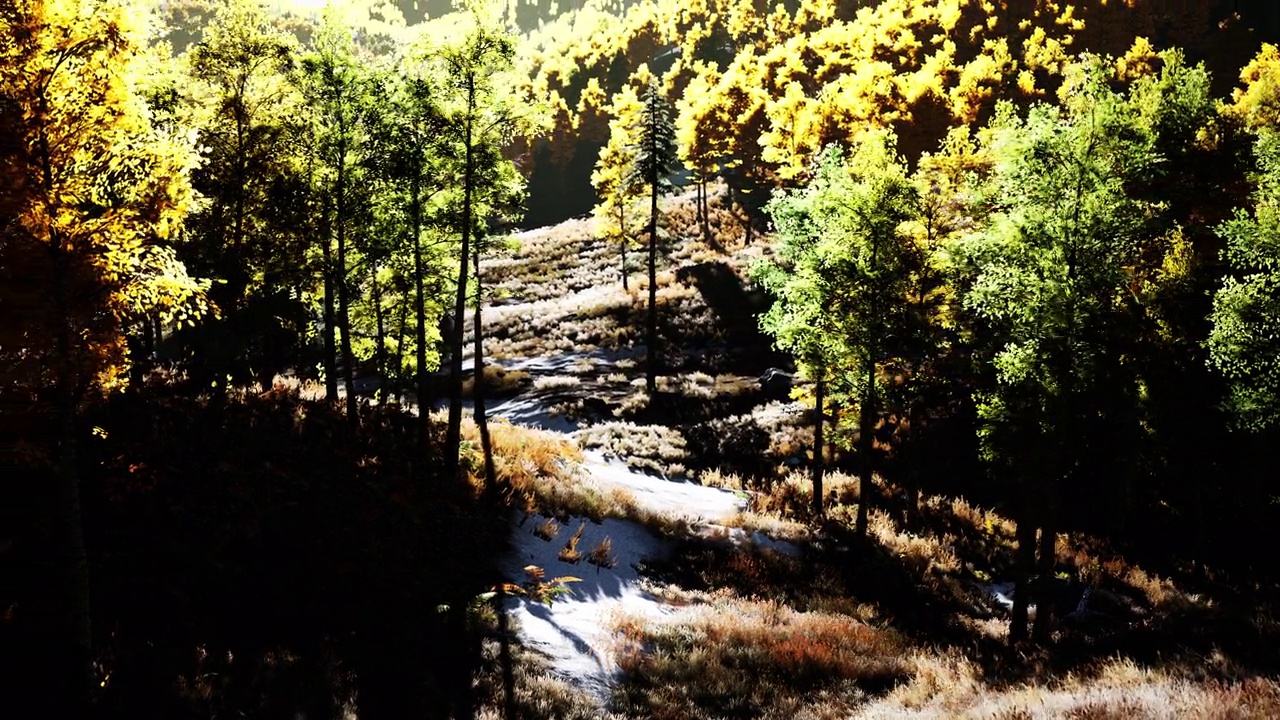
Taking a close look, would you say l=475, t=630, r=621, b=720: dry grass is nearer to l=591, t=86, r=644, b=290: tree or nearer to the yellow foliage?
the yellow foliage

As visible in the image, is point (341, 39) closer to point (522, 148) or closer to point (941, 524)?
point (941, 524)

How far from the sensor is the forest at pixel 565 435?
8.72m

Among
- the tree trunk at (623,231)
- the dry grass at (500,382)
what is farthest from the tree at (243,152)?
the tree trunk at (623,231)

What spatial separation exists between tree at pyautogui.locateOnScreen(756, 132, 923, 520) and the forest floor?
4.83m

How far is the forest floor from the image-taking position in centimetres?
1083

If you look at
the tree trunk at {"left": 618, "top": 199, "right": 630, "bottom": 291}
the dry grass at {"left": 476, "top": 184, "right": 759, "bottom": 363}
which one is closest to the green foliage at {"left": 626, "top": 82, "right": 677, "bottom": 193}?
the dry grass at {"left": 476, "top": 184, "right": 759, "bottom": 363}

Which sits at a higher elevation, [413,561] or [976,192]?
[976,192]

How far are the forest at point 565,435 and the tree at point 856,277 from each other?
122mm

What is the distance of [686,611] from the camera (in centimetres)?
1634

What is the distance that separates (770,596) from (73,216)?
16.0m

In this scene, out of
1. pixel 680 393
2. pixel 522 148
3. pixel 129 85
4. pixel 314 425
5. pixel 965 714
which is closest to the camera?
pixel 129 85

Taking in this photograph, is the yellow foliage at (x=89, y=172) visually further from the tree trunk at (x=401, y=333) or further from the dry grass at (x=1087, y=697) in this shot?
the tree trunk at (x=401, y=333)

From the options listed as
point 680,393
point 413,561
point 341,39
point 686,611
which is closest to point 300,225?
point 341,39

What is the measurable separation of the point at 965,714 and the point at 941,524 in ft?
56.3
